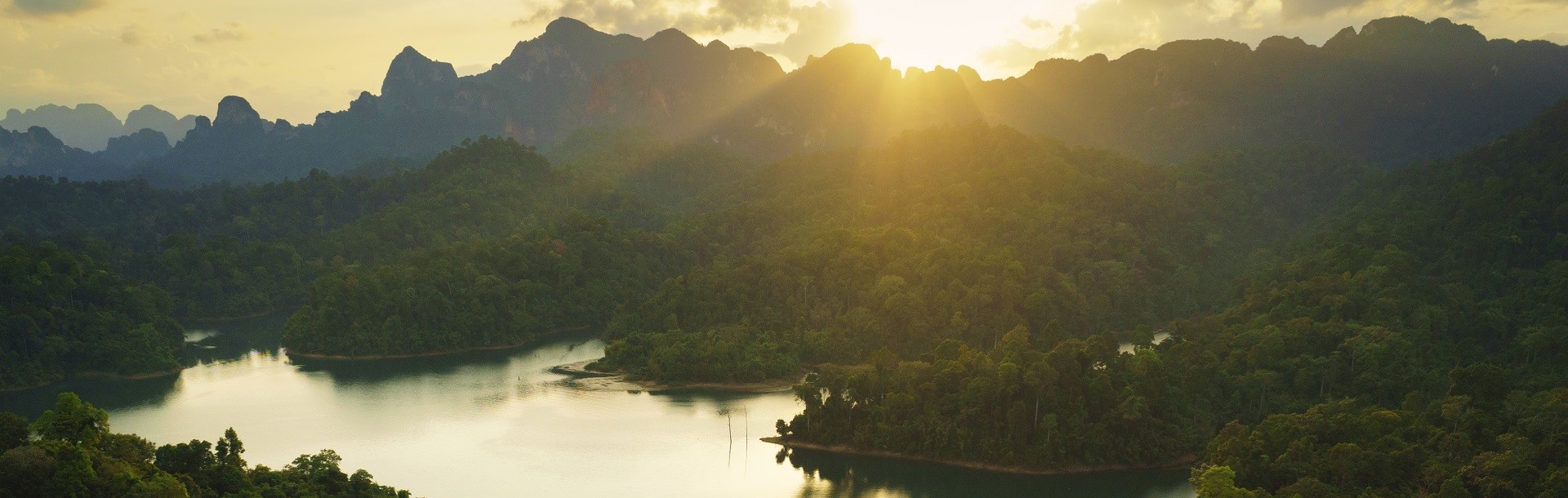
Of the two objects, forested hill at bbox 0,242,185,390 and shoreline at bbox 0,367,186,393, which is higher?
forested hill at bbox 0,242,185,390

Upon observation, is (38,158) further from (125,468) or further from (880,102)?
(125,468)

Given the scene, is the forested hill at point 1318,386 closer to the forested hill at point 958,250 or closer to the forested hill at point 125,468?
the forested hill at point 958,250

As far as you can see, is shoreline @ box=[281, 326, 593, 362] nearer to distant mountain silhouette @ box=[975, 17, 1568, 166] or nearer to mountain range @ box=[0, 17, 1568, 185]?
mountain range @ box=[0, 17, 1568, 185]

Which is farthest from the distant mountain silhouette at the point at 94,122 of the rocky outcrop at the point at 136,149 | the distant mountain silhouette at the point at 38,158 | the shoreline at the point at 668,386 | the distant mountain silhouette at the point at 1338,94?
the shoreline at the point at 668,386

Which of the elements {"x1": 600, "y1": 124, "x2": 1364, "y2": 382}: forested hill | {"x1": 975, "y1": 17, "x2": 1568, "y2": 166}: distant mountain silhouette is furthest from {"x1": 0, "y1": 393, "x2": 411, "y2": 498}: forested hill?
{"x1": 975, "y1": 17, "x2": 1568, "y2": 166}: distant mountain silhouette

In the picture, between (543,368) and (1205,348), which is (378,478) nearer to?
(543,368)

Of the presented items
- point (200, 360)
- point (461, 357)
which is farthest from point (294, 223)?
point (461, 357)
